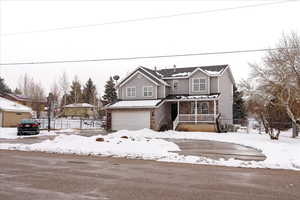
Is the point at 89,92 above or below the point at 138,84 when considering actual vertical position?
above

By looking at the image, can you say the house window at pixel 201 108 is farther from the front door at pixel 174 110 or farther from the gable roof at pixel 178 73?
the gable roof at pixel 178 73

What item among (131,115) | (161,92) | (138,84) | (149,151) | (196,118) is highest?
(138,84)

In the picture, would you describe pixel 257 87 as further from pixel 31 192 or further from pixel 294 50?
pixel 31 192

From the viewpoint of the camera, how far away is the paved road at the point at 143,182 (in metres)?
6.28

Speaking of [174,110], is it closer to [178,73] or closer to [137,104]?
Result: [178,73]

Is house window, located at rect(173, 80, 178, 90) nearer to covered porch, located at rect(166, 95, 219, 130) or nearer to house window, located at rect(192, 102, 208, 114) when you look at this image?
covered porch, located at rect(166, 95, 219, 130)

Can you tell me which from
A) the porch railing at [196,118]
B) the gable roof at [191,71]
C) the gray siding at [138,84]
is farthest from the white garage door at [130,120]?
the gable roof at [191,71]

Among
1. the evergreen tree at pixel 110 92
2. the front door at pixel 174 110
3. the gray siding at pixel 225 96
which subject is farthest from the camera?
the evergreen tree at pixel 110 92

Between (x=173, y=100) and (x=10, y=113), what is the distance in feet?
72.4

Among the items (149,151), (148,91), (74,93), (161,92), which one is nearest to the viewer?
(149,151)

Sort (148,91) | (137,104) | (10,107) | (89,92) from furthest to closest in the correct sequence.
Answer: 1. (89,92)
2. (10,107)
3. (148,91)
4. (137,104)

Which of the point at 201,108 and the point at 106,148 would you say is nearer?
the point at 106,148

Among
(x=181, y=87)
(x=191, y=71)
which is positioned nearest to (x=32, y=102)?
(x=181, y=87)

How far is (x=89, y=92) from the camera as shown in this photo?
261 feet
